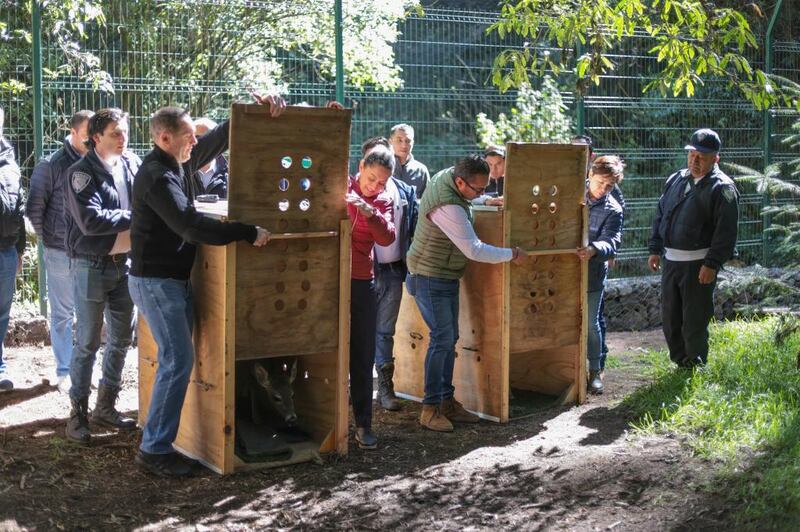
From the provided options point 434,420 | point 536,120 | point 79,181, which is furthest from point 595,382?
point 536,120

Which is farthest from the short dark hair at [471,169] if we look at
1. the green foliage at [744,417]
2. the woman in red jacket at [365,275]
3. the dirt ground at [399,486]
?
the green foliage at [744,417]

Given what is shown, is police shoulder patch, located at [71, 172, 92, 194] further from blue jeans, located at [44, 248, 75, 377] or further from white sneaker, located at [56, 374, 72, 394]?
white sneaker, located at [56, 374, 72, 394]

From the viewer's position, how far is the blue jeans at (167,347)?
521cm

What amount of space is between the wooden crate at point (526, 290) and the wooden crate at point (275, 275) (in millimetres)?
1340

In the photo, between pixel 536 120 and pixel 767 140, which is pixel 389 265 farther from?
pixel 767 140

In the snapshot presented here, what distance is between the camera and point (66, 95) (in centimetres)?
818

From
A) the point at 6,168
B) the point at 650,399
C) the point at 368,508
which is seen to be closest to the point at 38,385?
the point at 6,168

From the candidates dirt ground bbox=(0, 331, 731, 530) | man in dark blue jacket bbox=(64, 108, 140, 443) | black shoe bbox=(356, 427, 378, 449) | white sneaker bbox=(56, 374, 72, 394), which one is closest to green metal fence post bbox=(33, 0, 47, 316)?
white sneaker bbox=(56, 374, 72, 394)

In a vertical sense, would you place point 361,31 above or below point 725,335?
above

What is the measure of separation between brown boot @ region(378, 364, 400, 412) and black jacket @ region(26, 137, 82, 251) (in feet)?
7.88

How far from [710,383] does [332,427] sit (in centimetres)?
274

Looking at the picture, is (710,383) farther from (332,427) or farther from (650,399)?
(332,427)

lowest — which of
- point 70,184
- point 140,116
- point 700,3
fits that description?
point 70,184

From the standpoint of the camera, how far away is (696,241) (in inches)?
274
